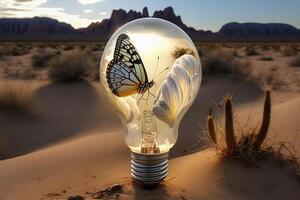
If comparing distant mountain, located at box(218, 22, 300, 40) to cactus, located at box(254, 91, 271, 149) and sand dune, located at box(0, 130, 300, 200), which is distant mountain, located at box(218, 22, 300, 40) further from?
cactus, located at box(254, 91, 271, 149)

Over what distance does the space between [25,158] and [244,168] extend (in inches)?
117

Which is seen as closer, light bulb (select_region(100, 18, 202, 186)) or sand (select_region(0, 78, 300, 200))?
light bulb (select_region(100, 18, 202, 186))

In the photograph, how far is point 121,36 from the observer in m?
3.47

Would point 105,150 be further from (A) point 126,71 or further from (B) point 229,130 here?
(A) point 126,71

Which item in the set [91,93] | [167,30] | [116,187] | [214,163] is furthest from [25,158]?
[91,93]

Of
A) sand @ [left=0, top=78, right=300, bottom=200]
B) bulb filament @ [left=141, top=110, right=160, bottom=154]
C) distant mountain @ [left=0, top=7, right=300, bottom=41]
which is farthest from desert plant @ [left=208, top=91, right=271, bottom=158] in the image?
distant mountain @ [left=0, top=7, right=300, bottom=41]

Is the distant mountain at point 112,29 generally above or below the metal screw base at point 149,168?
above

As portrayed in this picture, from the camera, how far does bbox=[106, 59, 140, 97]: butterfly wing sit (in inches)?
134

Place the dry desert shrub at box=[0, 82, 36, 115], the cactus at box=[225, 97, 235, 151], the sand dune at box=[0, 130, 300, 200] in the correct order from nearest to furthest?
the sand dune at box=[0, 130, 300, 200] → the cactus at box=[225, 97, 235, 151] → the dry desert shrub at box=[0, 82, 36, 115]

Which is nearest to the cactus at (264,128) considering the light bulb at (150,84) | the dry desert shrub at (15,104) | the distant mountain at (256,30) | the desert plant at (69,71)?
the light bulb at (150,84)

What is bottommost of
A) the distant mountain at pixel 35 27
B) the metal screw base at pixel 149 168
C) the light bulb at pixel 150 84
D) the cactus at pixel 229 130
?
the metal screw base at pixel 149 168

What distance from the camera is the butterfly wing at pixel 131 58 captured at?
339 centimetres

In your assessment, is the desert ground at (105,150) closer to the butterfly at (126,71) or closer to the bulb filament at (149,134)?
the bulb filament at (149,134)

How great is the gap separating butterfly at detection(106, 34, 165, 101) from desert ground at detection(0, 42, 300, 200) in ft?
3.44
